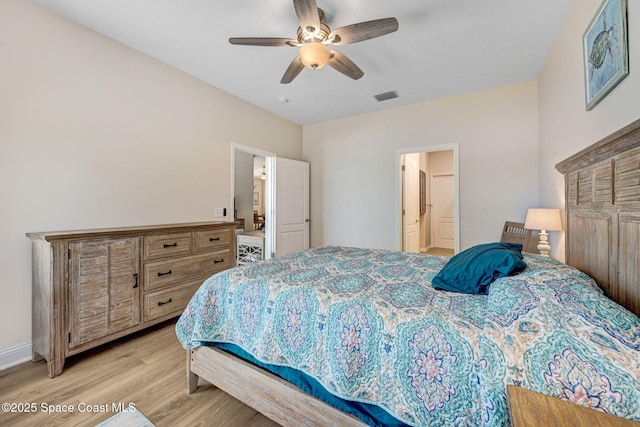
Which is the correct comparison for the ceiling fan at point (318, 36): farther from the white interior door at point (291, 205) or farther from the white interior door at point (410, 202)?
the white interior door at point (410, 202)

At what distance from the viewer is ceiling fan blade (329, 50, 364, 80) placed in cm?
221

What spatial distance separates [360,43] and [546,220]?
2.40 metres

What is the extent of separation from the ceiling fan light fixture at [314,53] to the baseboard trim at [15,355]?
3.12 metres

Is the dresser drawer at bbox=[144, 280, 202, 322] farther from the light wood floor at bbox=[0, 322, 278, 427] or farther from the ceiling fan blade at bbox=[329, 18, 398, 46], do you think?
the ceiling fan blade at bbox=[329, 18, 398, 46]

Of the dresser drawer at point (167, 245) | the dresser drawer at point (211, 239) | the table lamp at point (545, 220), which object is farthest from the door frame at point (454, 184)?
the dresser drawer at point (167, 245)

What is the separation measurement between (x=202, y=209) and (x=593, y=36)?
3820 millimetres

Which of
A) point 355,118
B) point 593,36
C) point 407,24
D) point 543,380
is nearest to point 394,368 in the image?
point 543,380

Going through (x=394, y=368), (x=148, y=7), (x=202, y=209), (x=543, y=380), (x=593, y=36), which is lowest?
(x=394, y=368)

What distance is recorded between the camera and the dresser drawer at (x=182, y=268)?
94.0 inches

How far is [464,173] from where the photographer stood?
3.71 metres

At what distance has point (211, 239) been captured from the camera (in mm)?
2889

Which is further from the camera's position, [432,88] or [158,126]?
[432,88]

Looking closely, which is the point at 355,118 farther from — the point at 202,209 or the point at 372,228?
the point at 202,209

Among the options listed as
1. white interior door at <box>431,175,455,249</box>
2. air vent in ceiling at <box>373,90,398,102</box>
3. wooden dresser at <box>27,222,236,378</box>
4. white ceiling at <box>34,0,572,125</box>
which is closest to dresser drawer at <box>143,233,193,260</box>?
wooden dresser at <box>27,222,236,378</box>
